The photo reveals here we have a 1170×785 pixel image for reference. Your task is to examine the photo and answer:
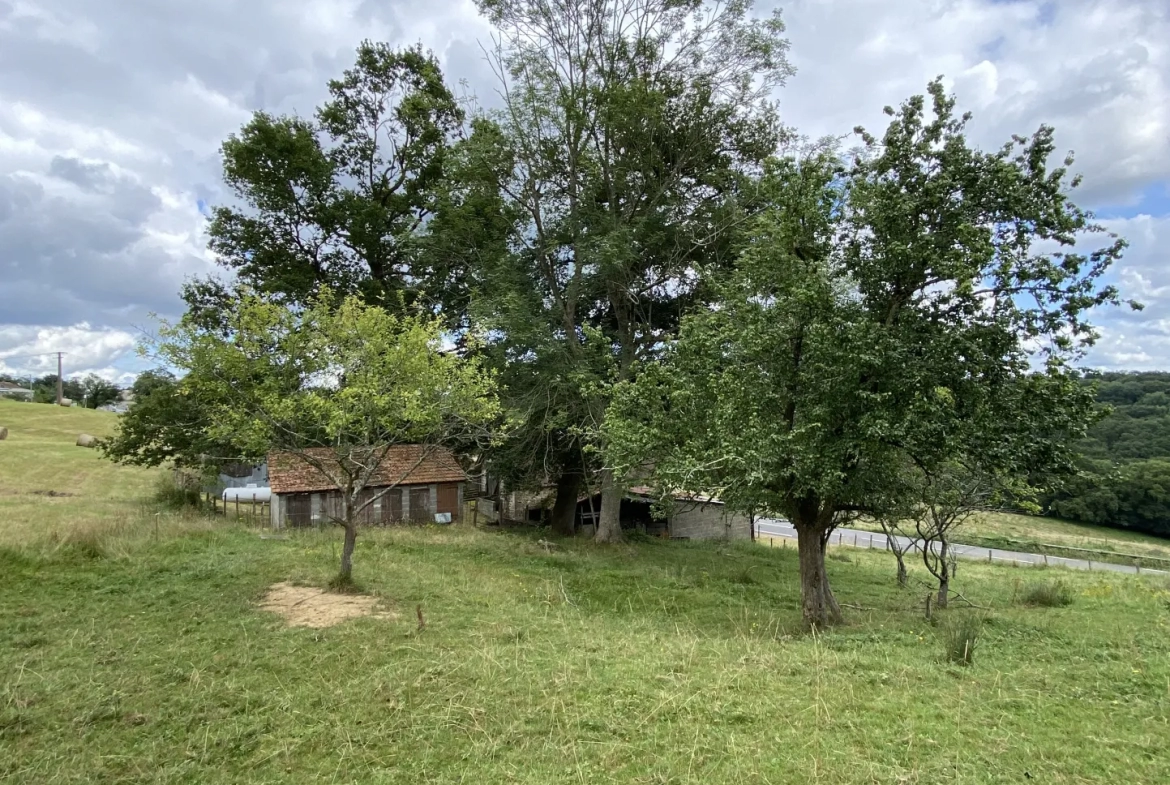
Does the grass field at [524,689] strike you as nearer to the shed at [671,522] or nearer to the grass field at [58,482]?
the grass field at [58,482]

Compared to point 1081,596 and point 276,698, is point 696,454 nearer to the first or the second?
point 276,698

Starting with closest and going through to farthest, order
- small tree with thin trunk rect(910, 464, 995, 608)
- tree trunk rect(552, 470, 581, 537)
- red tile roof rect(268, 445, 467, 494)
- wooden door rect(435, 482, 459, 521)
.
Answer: small tree with thin trunk rect(910, 464, 995, 608), red tile roof rect(268, 445, 467, 494), wooden door rect(435, 482, 459, 521), tree trunk rect(552, 470, 581, 537)

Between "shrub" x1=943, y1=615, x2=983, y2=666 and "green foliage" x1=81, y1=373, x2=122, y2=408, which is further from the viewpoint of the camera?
"green foliage" x1=81, y1=373, x2=122, y2=408

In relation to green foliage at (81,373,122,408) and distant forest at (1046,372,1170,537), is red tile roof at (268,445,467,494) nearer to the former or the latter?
distant forest at (1046,372,1170,537)

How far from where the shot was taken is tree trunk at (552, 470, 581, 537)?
84.7 feet

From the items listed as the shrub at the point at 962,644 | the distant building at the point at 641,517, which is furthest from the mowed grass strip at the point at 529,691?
the distant building at the point at 641,517

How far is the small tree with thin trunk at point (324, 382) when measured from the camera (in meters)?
10.9

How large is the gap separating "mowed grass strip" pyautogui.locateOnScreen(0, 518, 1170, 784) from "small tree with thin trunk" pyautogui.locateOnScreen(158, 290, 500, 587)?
2.71 m

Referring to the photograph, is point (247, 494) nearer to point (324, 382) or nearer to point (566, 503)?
point (566, 503)

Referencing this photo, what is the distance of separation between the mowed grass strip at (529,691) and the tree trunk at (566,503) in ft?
45.5

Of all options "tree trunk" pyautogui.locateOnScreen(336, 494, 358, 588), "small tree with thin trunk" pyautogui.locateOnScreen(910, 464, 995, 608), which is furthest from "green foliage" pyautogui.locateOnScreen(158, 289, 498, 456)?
"small tree with thin trunk" pyautogui.locateOnScreen(910, 464, 995, 608)

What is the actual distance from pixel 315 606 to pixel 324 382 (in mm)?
4397

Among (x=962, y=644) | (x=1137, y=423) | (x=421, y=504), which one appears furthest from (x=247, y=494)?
(x=1137, y=423)

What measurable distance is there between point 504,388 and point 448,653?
11097 millimetres
